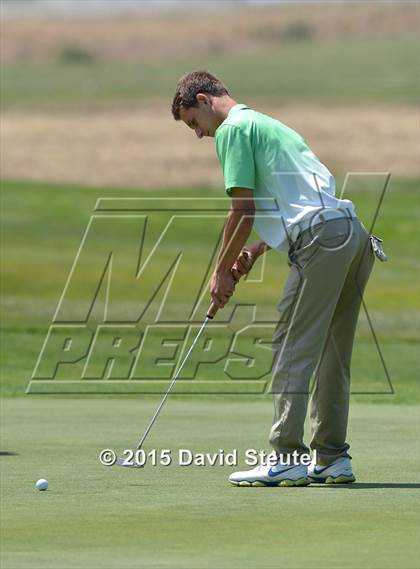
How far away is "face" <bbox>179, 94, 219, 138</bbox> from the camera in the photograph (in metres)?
8.58

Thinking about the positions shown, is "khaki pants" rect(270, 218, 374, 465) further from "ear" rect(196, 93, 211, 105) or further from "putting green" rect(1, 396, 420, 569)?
"ear" rect(196, 93, 211, 105)

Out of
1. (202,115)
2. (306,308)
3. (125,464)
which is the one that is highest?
(202,115)

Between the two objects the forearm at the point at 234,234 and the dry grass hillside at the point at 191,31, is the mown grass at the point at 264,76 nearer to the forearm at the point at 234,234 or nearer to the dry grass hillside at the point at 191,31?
the dry grass hillside at the point at 191,31

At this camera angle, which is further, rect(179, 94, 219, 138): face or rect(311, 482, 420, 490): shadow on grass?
rect(179, 94, 219, 138): face

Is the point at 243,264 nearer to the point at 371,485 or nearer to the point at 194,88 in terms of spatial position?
the point at 194,88

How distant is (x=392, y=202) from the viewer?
51594 mm

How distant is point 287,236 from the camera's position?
27.7 feet

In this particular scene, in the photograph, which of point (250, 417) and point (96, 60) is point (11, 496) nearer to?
point (250, 417)

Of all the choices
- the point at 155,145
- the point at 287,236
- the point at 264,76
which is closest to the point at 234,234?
the point at 287,236

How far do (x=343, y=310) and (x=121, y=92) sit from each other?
8661cm

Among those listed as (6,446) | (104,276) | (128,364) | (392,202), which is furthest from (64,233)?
(6,446)

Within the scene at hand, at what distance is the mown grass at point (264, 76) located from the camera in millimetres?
88438

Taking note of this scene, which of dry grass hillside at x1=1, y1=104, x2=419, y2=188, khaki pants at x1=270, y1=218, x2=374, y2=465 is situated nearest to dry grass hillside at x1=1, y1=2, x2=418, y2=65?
dry grass hillside at x1=1, y1=104, x2=419, y2=188

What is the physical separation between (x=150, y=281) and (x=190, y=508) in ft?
82.1
